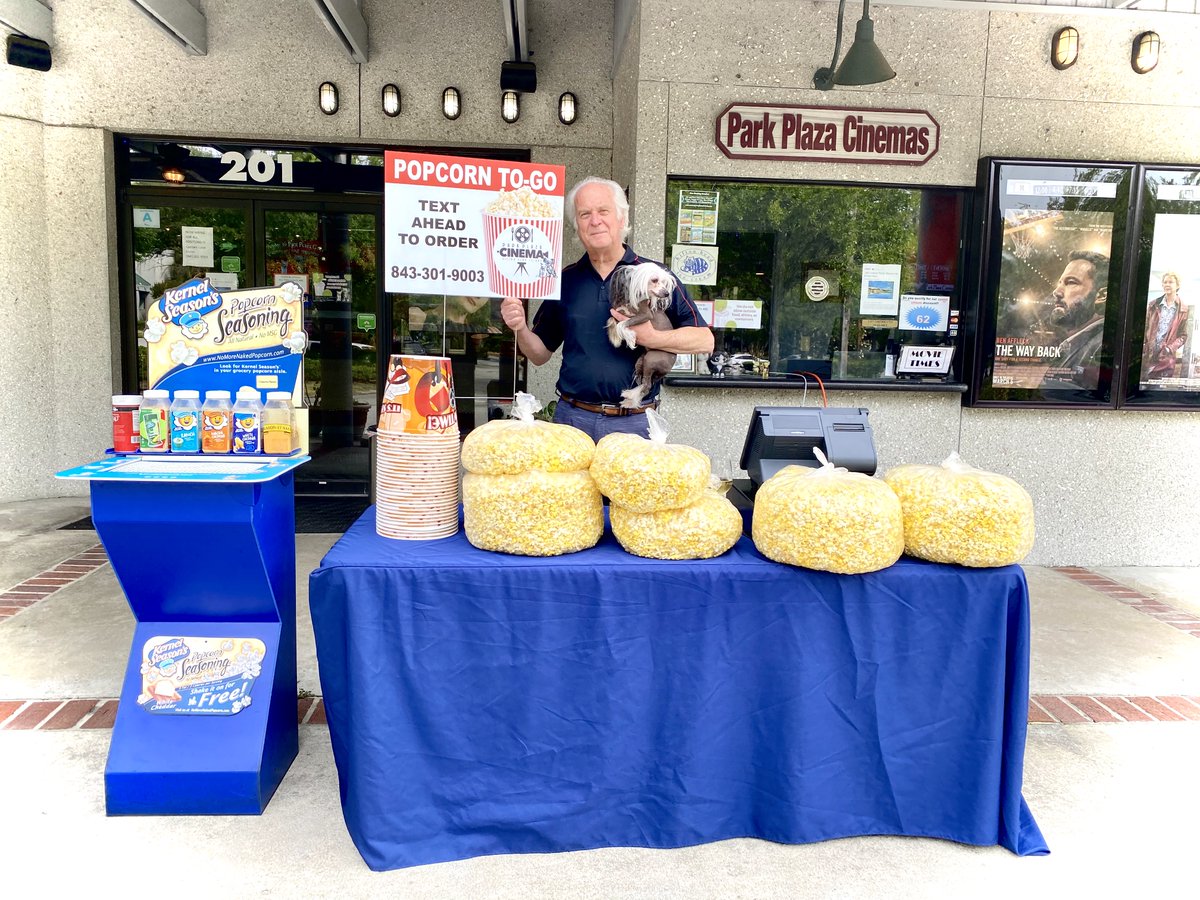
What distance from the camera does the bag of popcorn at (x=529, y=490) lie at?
2.20 meters

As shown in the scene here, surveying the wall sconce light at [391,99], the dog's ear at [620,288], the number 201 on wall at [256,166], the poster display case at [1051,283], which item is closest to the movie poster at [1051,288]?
the poster display case at [1051,283]

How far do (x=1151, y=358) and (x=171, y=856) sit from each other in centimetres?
617

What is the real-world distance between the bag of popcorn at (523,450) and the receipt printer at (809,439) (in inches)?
24.3

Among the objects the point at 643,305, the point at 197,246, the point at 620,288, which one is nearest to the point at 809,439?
the point at 643,305

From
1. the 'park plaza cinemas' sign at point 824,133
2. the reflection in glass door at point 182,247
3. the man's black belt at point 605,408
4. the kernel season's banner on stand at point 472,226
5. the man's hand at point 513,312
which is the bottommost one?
the man's black belt at point 605,408

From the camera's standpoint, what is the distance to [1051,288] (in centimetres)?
535

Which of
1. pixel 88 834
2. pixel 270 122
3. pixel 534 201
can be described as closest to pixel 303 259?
pixel 270 122

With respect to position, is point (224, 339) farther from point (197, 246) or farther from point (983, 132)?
point (197, 246)

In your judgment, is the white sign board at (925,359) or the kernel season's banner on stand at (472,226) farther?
the white sign board at (925,359)

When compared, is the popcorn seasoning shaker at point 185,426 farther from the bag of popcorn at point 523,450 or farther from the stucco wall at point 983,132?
the stucco wall at point 983,132

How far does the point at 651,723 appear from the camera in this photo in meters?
2.33

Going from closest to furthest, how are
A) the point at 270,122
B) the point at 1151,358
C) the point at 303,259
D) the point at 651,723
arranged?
the point at 651,723
the point at 1151,358
the point at 270,122
the point at 303,259

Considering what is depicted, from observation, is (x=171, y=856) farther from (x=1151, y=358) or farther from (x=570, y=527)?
(x=1151, y=358)

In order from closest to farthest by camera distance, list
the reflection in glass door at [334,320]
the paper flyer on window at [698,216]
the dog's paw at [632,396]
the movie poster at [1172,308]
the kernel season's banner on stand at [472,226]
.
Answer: the kernel season's banner on stand at [472,226] → the dog's paw at [632,396] → the paper flyer on window at [698,216] → the movie poster at [1172,308] → the reflection in glass door at [334,320]
